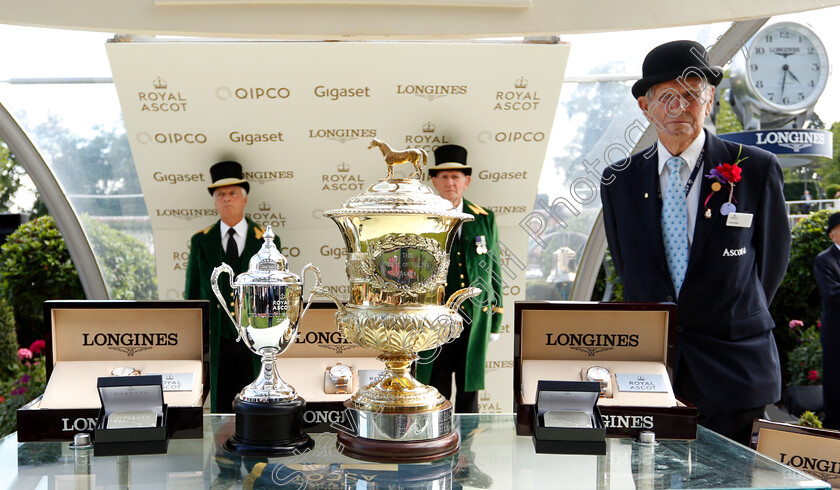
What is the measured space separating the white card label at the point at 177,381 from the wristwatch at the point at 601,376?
104cm

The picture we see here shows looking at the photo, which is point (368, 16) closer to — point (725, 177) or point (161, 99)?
point (725, 177)

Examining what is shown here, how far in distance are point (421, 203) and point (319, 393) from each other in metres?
0.68

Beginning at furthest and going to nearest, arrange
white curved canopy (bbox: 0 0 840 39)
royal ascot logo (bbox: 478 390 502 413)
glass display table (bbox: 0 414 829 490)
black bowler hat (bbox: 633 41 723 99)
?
royal ascot logo (bbox: 478 390 502 413) < black bowler hat (bbox: 633 41 723 99) < white curved canopy (bbox: 0 0 840 39) < glass display table (bbox: 0 414 829 490)

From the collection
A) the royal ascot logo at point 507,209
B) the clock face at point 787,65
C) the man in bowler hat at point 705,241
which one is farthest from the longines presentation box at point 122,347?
the clock face at point 787,65

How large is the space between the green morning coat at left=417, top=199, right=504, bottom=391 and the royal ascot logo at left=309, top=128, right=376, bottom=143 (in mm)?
898

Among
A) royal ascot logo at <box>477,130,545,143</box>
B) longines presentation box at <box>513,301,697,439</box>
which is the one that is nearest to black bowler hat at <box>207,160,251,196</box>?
royal ascot logo at <box>477,130,545,143</box>

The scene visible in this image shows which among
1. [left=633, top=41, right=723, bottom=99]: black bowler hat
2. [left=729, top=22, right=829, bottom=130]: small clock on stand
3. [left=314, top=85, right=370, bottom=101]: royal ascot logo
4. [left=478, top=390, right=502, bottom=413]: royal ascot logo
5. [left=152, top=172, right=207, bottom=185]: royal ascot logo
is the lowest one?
[left=478, top=390, right=502, bottom=413]: royal ascot logo

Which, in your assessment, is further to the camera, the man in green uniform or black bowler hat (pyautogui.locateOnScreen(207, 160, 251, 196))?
black bowler hat (pyautogui.locateOnScreen(207, 160, 251, 196))

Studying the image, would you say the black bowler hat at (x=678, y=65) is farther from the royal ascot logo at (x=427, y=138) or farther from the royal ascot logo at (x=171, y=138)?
the royal ascot logo at (x=171, y=138)

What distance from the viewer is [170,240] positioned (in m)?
4.72

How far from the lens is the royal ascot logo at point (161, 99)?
13.3ft

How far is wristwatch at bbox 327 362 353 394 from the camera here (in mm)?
2020

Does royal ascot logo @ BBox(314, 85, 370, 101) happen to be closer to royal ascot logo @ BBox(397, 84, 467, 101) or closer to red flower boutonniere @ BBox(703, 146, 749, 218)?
royal ascot logo @ BBox(397, 84, 467, 101)

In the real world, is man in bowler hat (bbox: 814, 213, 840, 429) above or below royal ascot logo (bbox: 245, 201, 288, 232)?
below
